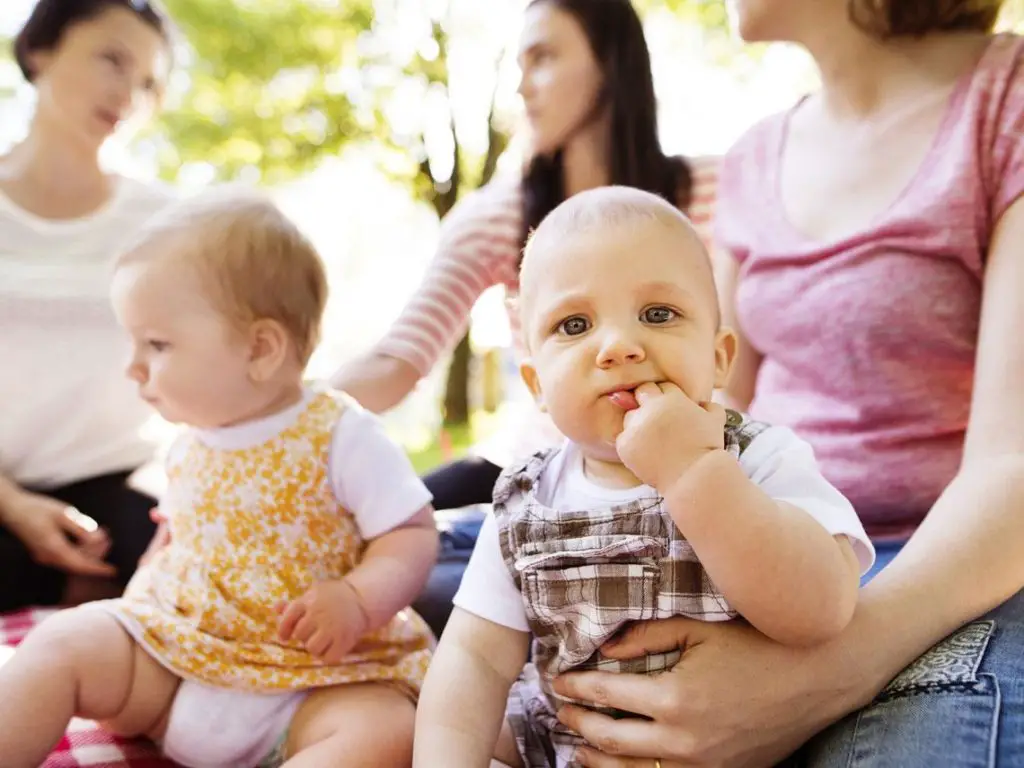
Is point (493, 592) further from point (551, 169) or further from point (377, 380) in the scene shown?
point (551, 169)

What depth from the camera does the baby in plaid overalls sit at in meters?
0.68

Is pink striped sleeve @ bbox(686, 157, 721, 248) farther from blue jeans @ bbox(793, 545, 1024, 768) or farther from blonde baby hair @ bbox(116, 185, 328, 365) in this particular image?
blue jeans @ bbox(793, 545, 1024, 768)

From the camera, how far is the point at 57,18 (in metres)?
1.80

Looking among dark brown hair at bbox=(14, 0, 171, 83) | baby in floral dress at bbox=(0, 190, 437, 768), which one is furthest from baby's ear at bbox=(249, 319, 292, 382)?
dark brown hair at bbox=(14, 0, 171, 83)

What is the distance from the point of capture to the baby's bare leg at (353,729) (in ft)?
2.89

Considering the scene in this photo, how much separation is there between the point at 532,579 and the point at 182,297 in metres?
0.53

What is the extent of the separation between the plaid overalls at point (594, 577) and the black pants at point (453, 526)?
44cm

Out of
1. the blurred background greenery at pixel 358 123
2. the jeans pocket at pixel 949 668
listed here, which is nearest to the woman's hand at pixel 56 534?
the jeans pocket at pixel 949 668

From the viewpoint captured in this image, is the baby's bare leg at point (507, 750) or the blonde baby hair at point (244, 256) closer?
the baby's bare leg at point (507, 750)

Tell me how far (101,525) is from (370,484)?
96cm

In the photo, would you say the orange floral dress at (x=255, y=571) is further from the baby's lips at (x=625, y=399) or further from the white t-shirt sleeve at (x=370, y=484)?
the baby's lips at (x=625, y=399)

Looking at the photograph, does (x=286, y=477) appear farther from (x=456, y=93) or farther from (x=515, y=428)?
(x=456, y=93)

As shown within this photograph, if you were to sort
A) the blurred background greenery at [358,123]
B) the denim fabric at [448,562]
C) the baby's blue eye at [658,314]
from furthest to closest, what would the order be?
the blurred background greenery at [358,123], the denim fabric at [448,562], the baby's blue eye at [658,314]

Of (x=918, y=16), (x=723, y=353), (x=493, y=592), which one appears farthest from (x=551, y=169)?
(x=493, y=592)
